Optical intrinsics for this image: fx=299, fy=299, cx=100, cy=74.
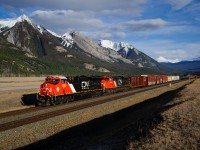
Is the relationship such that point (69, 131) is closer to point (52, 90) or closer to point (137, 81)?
point (52, 90)

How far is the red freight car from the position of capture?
254 ft

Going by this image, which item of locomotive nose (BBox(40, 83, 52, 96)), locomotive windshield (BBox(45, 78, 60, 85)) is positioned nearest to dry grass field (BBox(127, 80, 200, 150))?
locomotive nose (BBox(40, 83, 52, 96))

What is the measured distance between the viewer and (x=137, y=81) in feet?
276

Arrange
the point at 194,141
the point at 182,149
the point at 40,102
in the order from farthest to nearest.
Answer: the point at 40,102
the point at 194,141
the point at 182,149

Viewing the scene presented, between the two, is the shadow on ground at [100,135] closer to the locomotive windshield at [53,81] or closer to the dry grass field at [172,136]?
the dry grass field at [172,136]

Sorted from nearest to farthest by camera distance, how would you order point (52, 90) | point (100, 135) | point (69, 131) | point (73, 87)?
1. point (100, 135)
2. point (69, 131)
3. point (52, 90)
4. point (73, 87)

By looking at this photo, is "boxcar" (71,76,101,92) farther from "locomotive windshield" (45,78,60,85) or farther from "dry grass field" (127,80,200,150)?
"dry grass field" (127,80,200,150)

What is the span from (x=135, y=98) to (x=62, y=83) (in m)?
12.6

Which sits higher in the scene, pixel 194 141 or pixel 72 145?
pixel 194 141

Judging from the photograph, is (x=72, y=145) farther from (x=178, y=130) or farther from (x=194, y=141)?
(x=194, y=141)

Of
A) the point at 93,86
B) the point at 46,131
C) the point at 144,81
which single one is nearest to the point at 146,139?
the point at 46,131

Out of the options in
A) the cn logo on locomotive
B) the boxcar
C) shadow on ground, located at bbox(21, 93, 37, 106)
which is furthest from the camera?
the cn logo on locomotive

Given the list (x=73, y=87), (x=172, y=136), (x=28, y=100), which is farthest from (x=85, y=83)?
(x=172, y=136)

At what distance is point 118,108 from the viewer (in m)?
37.1
